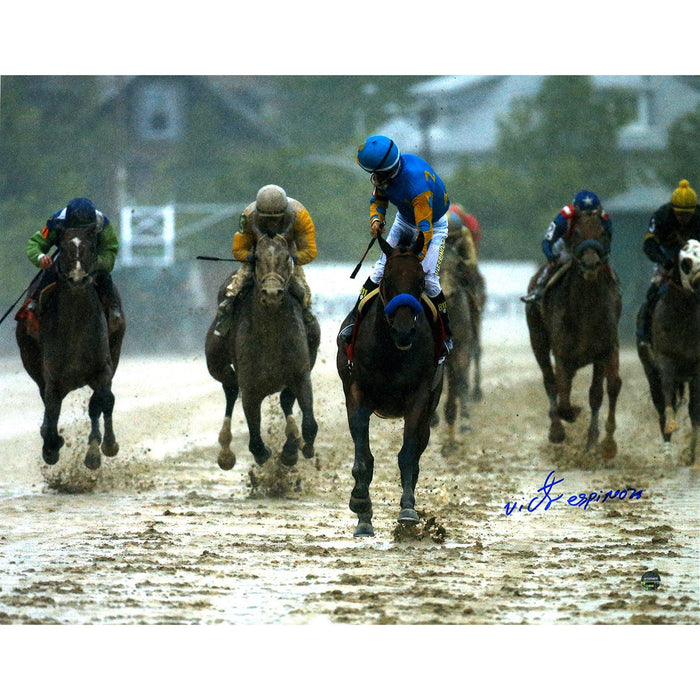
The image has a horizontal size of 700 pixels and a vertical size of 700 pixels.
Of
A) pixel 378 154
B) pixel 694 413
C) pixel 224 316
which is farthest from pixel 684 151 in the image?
pixel 378 154

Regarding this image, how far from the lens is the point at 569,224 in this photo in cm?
1213

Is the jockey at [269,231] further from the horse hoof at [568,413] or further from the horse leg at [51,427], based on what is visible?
the horse hoof at [568,413]

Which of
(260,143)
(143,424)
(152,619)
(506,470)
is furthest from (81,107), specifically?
(152,619)

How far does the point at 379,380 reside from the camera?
8742 mm

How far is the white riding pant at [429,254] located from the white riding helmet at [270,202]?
4.98ft

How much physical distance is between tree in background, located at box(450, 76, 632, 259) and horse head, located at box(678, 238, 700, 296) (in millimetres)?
21851

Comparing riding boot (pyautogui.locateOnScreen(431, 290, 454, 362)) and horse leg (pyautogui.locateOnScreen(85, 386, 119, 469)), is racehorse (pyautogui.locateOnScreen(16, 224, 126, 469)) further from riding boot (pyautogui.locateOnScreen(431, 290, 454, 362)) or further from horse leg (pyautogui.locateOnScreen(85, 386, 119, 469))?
riding boot (pyautogui.locateOnScreen(431, 290, 454, 362))

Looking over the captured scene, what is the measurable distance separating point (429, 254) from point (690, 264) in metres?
3.77

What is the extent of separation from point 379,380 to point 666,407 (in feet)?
15.2

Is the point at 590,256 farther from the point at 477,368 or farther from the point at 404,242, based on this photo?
the point at 477,368

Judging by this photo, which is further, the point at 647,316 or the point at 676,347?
the point at 647,316

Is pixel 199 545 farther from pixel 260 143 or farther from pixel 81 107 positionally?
pixel 260 143

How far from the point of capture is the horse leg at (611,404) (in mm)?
12305
